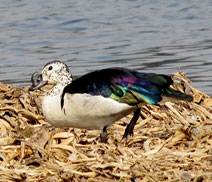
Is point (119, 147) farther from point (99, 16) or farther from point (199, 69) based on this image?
point (99, 16)

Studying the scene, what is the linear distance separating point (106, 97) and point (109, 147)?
0.49 m

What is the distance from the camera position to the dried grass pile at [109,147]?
6441mm

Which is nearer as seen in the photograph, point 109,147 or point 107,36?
point 109,147

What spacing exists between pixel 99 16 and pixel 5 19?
8.89 ft

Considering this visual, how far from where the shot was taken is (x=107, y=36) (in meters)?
18.9

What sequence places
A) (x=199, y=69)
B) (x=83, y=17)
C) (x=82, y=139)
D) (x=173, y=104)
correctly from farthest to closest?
(x=83, y=17) < (x=199, y=69) < (x=173, y=104) < (x=82, y=139)

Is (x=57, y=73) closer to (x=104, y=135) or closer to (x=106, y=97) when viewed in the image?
(x=106, y=97)

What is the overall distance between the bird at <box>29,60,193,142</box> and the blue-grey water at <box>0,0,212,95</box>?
401 cm

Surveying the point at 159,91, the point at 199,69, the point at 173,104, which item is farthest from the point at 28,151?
the point at 199,69

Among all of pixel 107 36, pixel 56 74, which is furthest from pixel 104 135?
pixel 107 36

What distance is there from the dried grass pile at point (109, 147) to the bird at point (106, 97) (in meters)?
0.23

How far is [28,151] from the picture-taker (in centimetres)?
708

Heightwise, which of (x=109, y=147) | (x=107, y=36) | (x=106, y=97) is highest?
(x=106, y=97)

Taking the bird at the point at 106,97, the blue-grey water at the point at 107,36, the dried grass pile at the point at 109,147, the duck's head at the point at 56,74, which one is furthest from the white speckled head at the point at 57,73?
the blue-grey water at the point at 107,36
